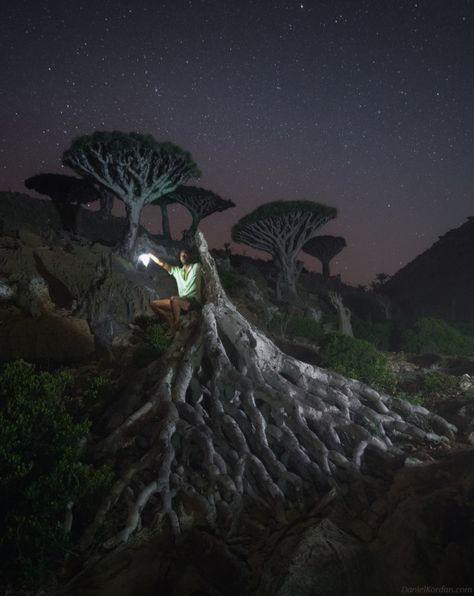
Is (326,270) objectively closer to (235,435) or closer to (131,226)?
(131,226)

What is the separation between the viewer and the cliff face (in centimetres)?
3438

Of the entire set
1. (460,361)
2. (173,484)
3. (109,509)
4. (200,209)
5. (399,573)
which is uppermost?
(200,209)

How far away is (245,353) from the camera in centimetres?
661

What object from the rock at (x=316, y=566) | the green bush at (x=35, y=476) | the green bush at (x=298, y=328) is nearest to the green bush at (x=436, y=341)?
the green bush at (x=298, y=328)

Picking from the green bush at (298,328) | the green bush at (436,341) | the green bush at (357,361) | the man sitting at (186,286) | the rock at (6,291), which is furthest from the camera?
the green bush at (436,341)

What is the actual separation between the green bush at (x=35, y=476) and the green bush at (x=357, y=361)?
7.88 metres

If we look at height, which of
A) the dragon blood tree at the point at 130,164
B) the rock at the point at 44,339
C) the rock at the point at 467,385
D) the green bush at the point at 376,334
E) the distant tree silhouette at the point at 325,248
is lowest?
the rock at the point at 44,339

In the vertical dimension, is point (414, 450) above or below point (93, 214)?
below

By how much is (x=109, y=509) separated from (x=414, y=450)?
5.03 meters

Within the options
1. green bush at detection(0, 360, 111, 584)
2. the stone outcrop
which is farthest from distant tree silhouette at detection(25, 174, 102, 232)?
green bush at detection(0, 360, 111, 584)

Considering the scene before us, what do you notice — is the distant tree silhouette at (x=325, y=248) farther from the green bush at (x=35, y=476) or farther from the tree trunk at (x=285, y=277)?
the green bush at (x=35, y=476)

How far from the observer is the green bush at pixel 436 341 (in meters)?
19.2

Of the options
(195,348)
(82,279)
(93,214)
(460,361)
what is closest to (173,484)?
(195,348)

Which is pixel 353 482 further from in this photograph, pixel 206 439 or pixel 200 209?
pixel 200 209
